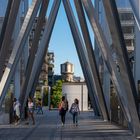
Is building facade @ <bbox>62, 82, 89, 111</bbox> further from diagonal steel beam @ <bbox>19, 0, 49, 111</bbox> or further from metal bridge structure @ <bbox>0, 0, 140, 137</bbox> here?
diagonal steel beam @ <bbox>19, 0, 49, 111</bbox>

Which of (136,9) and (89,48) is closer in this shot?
(136,9)

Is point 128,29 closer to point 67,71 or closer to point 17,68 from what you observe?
point 17,68

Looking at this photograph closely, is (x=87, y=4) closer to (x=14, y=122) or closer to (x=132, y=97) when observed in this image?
(x=14, y=122)

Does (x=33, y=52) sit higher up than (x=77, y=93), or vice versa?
(x=33, y=52)

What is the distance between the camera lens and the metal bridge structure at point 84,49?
22.4 meters

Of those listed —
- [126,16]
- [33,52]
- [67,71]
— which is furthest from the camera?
[67,71]

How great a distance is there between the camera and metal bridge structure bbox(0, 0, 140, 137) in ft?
73.4

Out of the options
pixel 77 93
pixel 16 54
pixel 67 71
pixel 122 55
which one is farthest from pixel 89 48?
pixel 67 71

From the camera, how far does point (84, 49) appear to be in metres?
42.2

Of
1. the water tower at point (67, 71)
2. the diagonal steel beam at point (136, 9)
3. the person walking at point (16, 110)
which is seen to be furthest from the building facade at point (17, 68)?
the water tower at point (67, 71)

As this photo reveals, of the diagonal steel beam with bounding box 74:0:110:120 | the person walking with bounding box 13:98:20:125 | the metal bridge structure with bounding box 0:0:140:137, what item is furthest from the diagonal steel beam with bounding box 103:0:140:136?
the diagonal steel beam with bounding box 74:0:110:120

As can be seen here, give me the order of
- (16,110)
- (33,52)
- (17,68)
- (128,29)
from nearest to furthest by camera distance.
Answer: (16,110)
(128,29)
(33,52)
(17,68)

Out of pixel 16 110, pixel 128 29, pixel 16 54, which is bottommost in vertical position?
pixel 16 110

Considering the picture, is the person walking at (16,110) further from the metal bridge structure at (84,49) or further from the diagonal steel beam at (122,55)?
the diagonal steel beam at (122,55)
